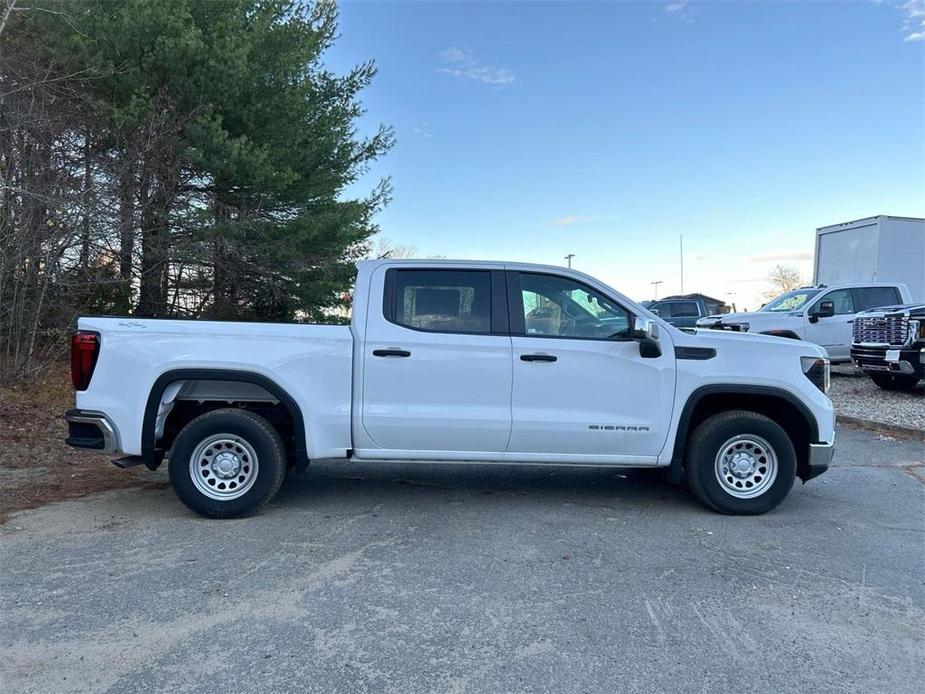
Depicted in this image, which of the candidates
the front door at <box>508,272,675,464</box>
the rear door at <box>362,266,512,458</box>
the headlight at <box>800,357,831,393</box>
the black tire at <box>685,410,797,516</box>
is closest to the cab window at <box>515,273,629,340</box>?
the front door at <box>508,272,675,464</box>

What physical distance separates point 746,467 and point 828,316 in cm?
1037

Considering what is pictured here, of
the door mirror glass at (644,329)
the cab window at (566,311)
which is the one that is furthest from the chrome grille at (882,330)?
the cab window at (566,311)

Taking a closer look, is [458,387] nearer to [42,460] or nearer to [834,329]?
[42,460]

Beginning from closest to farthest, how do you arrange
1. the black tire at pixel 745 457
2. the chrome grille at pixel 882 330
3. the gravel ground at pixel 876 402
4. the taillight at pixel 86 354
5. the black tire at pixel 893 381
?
the taillight at pixel 86 354, the black tire at pixel 745 457, the gravel ground at pixel 876 402, the chrome grille at pixel 882 330, the black tire at pixel 893 381

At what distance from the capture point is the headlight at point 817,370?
502 cm

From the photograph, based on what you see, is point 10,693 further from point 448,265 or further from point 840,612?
point 840,612

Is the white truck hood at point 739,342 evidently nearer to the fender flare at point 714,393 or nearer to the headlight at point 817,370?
the headlight at point 817,370

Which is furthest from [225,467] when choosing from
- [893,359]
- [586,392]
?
[893,359]

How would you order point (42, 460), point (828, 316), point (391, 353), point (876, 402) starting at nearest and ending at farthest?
point (391, 353) < point (42, 460) < point (876, 402) < point (828, 316)

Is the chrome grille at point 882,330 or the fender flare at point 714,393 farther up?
the chrome grille at point 882,330

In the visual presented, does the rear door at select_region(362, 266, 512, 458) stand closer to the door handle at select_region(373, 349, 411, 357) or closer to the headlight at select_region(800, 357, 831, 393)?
the door handle at select_region(373, 349, 411, 357)

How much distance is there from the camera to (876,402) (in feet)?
35.1

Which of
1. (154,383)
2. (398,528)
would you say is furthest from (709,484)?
(154,383)

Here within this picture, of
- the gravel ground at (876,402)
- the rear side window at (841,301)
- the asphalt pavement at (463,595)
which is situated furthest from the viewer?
the rear side window at (841,301)
